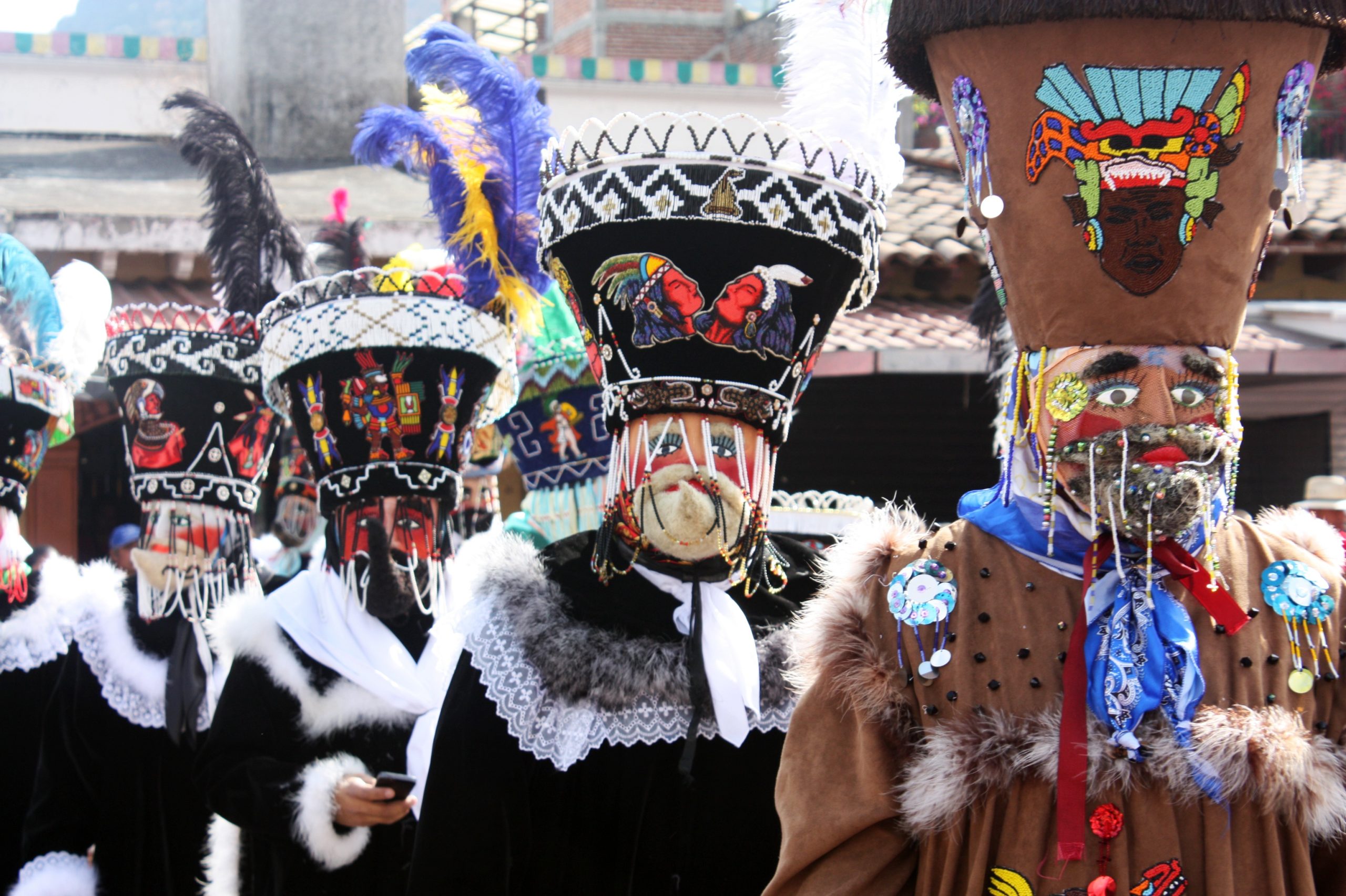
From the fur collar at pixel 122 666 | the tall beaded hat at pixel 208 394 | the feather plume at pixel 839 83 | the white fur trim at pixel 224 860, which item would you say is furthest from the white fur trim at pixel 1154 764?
the tall beaded hat at pixel 208 394

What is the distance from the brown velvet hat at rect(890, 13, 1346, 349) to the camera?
7.01ft

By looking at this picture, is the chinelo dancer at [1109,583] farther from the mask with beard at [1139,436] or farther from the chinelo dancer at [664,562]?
the chinelo dancer at [664,562]

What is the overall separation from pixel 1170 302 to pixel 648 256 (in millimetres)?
1278

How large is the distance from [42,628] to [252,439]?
39.0 inches

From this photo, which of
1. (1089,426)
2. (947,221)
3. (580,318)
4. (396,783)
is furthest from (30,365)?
(947,221)

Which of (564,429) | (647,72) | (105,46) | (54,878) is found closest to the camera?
(54,878)

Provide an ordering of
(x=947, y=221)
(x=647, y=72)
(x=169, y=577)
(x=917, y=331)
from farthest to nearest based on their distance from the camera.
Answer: (x=647, y=72), (x=947, y=221), (x=917, y=331), (x=169, y=577)

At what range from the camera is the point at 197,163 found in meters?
4.95

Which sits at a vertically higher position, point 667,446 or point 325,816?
point 667,446

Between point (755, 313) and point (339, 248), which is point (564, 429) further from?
point (755, 313)

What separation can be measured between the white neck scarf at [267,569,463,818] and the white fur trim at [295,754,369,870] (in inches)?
7.6

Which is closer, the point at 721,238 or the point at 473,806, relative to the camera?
the point at 473,806

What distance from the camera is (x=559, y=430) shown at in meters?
5.04

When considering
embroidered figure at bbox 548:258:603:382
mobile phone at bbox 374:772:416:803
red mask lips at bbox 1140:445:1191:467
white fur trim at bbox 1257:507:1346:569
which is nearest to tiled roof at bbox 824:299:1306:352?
embroidered figure at bbox 548:258:603:382
